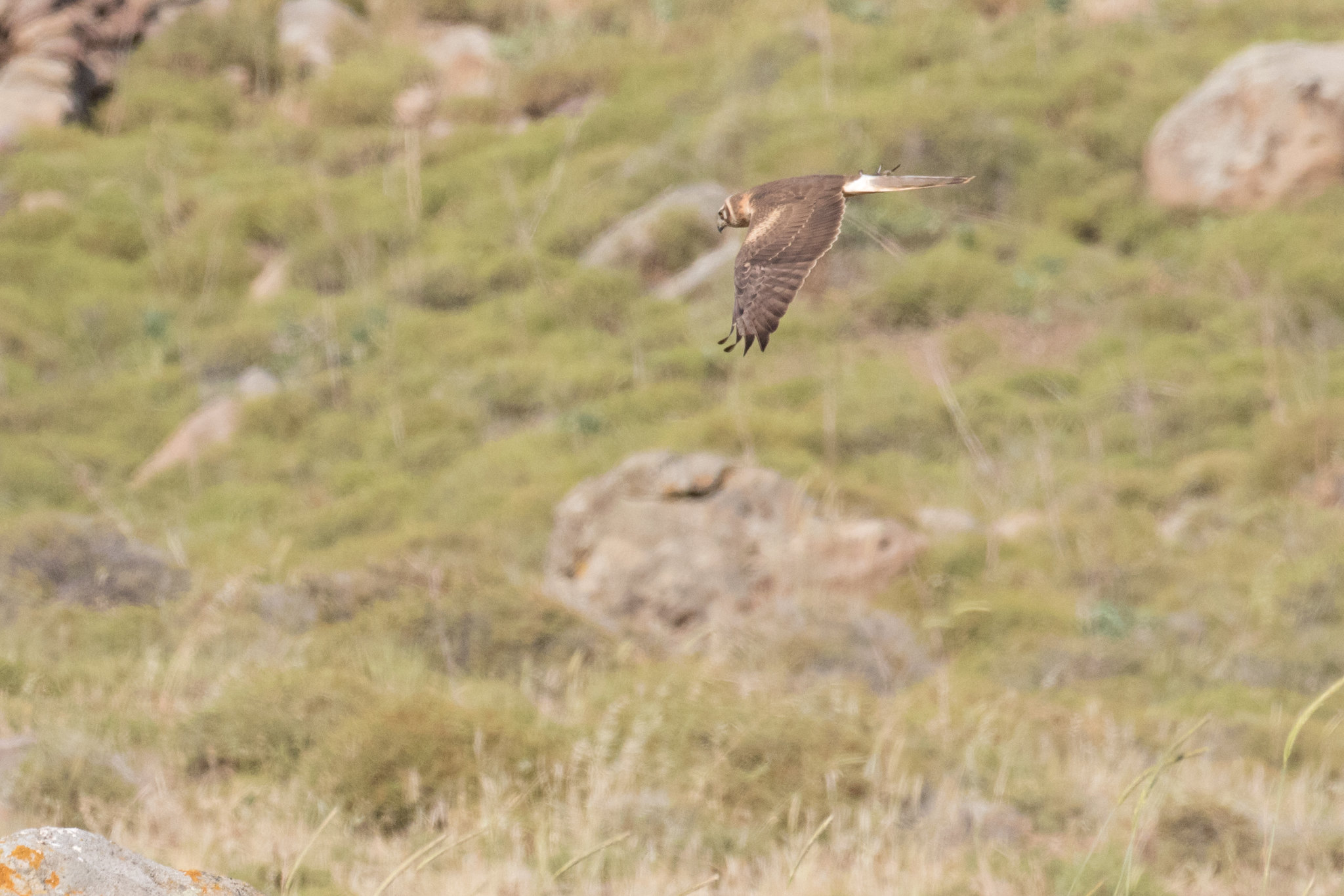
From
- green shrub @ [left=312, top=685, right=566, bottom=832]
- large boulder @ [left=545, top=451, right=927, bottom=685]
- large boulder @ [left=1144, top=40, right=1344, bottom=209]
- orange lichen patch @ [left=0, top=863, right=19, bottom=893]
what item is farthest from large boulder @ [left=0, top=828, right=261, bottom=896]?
large boulder @ [left=1144, top=40, right=1344, bottom=209]

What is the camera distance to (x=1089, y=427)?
52.5 ft

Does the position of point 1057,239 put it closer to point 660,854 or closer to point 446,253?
point 446,253

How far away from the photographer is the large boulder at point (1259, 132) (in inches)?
781

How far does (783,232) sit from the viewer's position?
344cm

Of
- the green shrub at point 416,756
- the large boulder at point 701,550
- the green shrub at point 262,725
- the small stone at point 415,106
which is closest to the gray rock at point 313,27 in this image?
the small stone at point 415,106

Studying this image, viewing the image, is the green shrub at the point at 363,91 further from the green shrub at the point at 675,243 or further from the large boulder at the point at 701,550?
the large boulder at the point at 701,550

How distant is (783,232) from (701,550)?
738 cm

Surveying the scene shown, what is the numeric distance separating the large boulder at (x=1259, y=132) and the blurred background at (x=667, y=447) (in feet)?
0.25

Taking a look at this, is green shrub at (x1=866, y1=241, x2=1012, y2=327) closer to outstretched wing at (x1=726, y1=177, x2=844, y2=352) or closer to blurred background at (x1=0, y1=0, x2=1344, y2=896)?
blurred background at (x1=0, y1=0, x2=1344, y2=896)

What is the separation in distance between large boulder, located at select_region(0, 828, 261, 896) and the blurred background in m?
0.69

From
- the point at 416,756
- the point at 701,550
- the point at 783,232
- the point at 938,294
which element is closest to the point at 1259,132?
the point at 938,294

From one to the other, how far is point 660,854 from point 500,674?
3.62 m

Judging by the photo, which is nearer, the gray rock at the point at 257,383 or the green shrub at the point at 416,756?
the green shrub at the point at 416,756

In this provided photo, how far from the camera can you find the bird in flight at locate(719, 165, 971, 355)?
3115 mm
